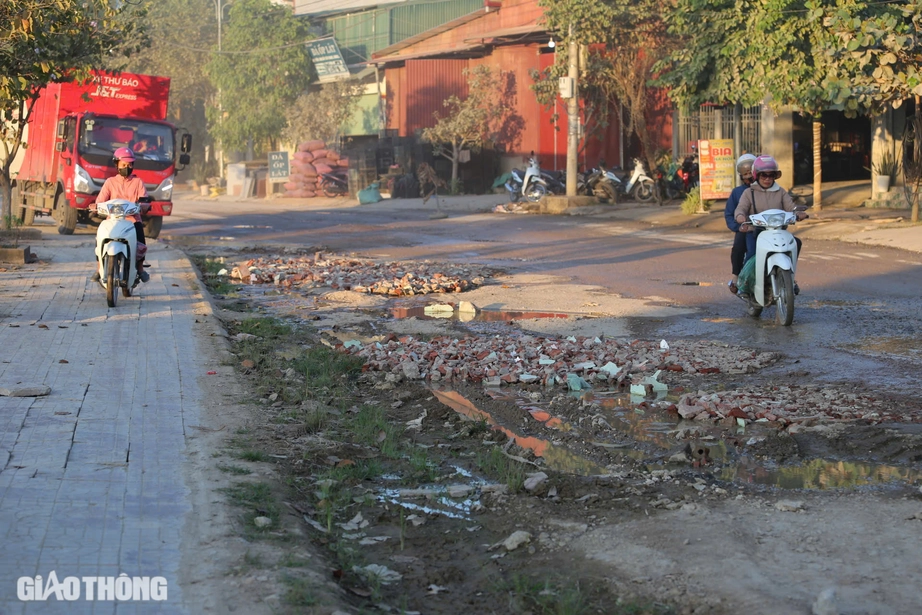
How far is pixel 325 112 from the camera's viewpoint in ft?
154

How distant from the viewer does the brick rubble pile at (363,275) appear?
12.8 metres

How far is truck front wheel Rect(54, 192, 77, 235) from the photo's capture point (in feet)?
68.7

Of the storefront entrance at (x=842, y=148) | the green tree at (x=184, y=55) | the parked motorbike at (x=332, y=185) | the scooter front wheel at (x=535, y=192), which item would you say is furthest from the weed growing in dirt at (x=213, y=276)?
the green tree at (x=184, y=55)

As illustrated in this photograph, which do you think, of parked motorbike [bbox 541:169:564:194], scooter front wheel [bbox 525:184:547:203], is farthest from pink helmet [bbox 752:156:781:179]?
parked motorbike [bbox 541:169:564:194]

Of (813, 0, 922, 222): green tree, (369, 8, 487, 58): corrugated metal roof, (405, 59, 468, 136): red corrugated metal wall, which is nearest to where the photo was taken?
(813, 0, 922, 222): green tree

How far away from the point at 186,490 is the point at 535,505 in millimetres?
1590

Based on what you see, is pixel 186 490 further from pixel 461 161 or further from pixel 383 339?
pixel 461 161

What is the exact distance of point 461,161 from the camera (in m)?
38.2

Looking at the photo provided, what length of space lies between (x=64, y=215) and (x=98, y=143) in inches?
67.6

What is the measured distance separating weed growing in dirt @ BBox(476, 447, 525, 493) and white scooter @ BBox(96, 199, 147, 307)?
6.56m

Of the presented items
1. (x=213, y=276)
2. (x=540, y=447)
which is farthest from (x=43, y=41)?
(x=540, y=447)

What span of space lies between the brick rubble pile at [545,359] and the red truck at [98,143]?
1339cm

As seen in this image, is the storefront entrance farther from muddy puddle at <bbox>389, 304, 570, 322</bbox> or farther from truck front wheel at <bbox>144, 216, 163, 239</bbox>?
muddy puddle at <bbox>389, 304, 570, 322</bbox>

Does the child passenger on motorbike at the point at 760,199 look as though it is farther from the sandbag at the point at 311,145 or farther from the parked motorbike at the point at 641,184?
the sandbag at the point at 311,145
